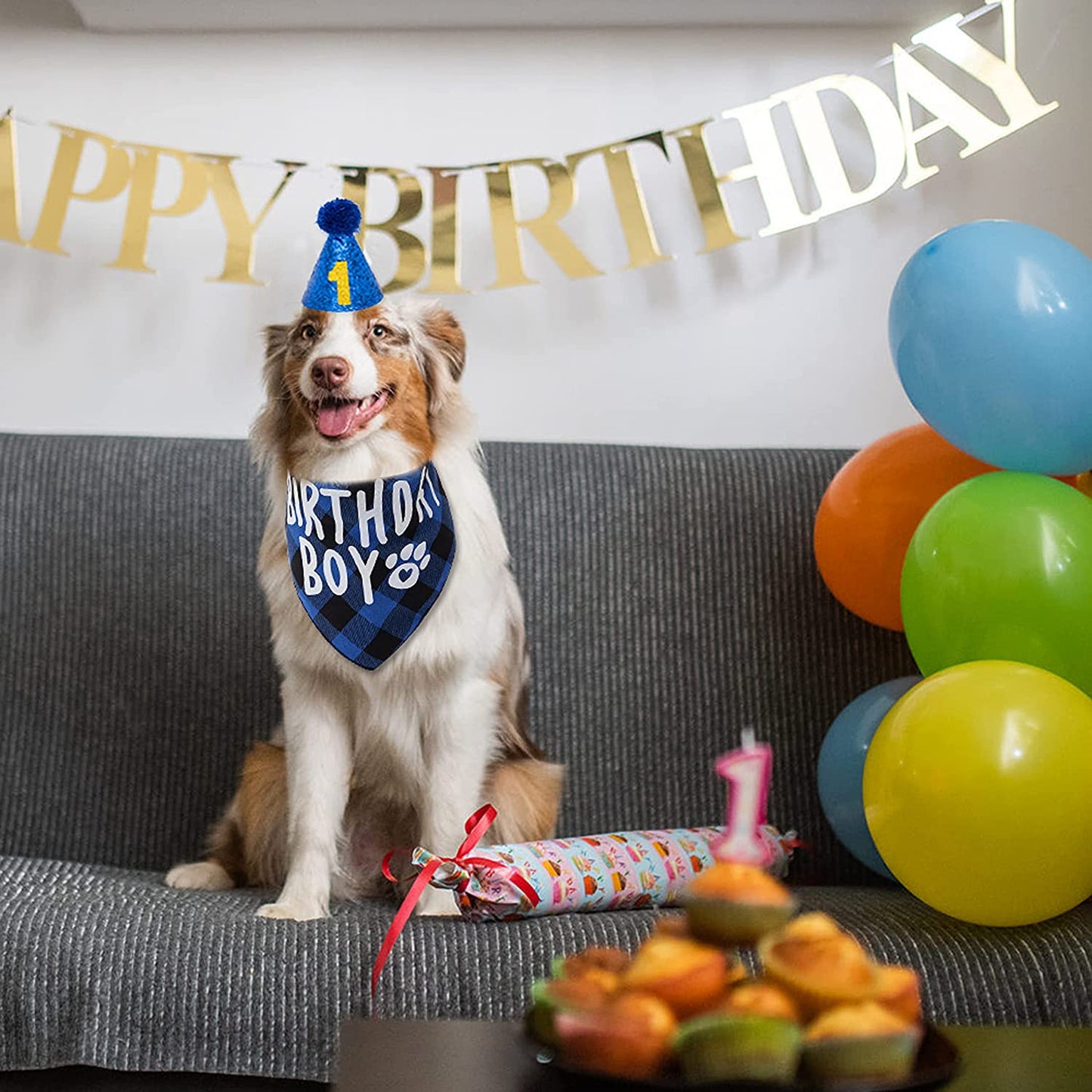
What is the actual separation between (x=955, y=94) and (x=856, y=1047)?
1.82 meters

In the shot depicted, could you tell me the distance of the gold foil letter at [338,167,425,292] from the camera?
202cm

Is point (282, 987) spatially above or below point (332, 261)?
below

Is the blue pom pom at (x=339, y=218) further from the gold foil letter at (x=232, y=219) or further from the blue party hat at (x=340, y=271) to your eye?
the gold foil letter at (x=232, y=219)

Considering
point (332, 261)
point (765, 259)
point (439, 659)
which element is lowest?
point (439, 659)

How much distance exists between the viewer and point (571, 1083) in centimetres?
59

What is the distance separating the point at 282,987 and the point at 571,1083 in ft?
2.05

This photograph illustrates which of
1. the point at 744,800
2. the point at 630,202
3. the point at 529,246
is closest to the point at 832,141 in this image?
the point at 630,202

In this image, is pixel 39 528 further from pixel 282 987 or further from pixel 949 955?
pixel 949 955

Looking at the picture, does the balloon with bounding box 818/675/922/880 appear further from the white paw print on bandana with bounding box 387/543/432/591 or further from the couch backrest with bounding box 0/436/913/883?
the white paw print on bandana with bounding box 387/543/432/591

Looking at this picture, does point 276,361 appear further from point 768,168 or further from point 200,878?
point 768,168

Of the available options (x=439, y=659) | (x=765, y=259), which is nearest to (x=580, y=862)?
(x=439, y=659)

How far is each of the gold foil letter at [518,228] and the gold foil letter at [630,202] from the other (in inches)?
1.8

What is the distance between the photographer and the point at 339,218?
4.59 feet

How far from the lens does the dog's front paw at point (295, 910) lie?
1.32 metres
